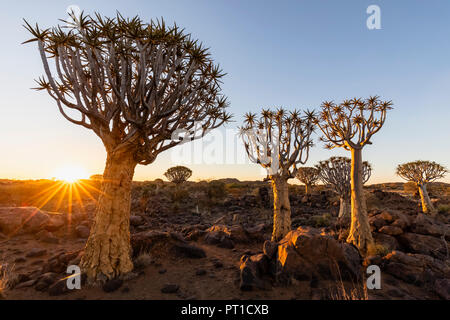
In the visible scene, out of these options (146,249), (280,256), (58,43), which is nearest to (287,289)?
(280,256)

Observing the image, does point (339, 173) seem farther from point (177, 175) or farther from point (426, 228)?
point (177, 175)

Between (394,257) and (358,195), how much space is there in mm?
2312

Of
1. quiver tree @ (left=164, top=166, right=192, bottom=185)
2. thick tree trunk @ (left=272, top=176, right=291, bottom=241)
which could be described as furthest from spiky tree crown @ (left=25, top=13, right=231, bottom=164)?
quiver tree @ (left=164, top=166, right=192, bottom=185)

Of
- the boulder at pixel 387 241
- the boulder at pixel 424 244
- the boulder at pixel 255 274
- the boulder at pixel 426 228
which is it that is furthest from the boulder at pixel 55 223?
the boulder at pixel 426 228

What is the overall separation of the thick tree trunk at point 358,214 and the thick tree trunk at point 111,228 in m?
7.74

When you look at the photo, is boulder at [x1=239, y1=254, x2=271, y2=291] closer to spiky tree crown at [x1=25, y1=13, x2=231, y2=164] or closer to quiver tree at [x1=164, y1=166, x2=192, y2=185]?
spiky tree crown at [x1=25, y1=13, x2=231, y2=164]

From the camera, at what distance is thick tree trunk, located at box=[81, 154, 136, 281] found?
15.8 feet

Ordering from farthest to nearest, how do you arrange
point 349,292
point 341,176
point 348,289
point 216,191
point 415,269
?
point 216,191 → point 341,176 → point 415,269 → point 348,289 → point 349,292

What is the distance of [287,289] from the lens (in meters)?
4.57

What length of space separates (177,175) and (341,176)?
21589mm

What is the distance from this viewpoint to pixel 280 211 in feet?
29.3

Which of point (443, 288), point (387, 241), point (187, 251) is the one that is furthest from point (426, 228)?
point (187, 251)

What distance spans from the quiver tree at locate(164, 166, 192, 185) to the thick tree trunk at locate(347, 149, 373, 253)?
24834mm

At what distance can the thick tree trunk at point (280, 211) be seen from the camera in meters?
8.73
